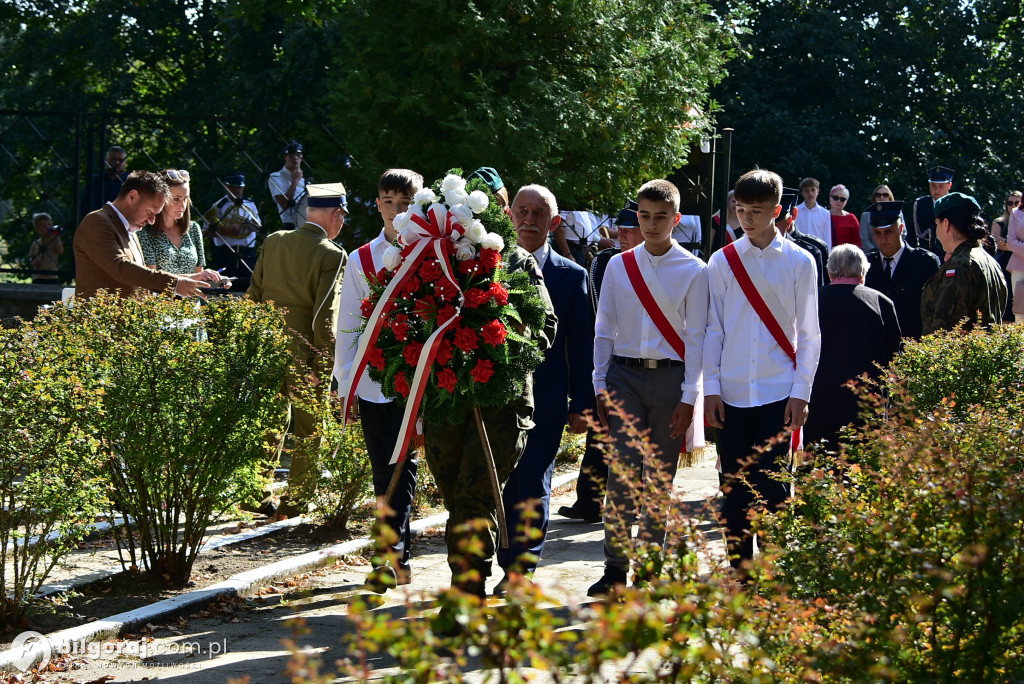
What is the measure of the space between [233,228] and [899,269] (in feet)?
25.8

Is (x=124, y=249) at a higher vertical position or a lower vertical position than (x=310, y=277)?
higher

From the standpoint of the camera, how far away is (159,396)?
6.00m

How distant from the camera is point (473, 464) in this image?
5.42 m

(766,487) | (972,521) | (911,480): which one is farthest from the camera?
(766,487)

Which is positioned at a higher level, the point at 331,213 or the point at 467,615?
the point at 331,213

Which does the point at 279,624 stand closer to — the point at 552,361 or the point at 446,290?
the point at 446,290

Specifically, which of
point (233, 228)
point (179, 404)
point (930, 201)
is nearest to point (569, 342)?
point (179, 404)

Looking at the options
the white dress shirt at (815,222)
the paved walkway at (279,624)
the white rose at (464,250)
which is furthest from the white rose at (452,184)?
the white dress shirt at (815,222)

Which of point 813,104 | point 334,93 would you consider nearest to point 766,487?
point 334,93

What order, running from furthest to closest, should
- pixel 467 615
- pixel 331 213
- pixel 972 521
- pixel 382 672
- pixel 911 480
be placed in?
pixel 331 213
pixel 382 672
pixel 911 480
pixel 972 521
pixel 467 615

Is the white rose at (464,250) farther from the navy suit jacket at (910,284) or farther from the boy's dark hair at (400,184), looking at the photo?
the navy suit jacket at (910,284)

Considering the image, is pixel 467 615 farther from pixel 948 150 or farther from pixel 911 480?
pixel 948 150

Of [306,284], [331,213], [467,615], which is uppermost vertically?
[331,213]

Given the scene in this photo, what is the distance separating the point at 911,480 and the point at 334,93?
29.3ft
